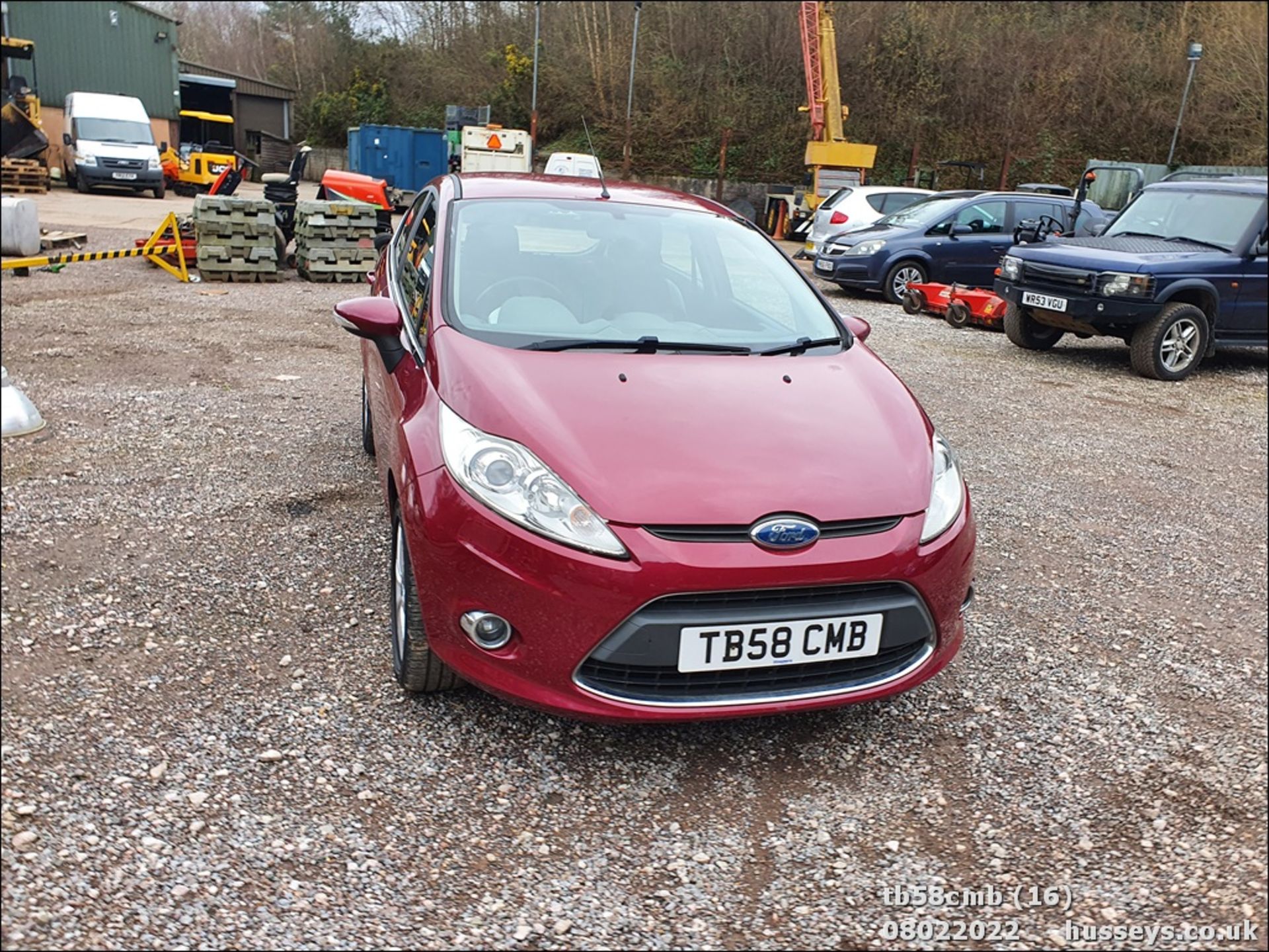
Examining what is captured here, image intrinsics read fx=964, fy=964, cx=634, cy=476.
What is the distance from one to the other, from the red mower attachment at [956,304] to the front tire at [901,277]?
53 centimetres

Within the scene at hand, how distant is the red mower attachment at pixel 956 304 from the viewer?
1034 cm

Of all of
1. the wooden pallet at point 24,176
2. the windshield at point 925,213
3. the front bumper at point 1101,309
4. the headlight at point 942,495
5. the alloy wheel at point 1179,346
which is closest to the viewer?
the headlight at point 942,495

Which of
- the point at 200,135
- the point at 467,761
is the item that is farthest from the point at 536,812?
the point at 200,135

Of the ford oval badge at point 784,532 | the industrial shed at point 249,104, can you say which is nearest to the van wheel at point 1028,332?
the ford oval badge at point 784,532

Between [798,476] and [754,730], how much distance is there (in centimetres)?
79

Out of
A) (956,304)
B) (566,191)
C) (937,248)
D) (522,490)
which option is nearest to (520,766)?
(522,490)

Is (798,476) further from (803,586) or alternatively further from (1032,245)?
(1032,245)

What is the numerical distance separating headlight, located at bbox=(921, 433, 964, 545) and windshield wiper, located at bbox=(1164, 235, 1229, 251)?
6417 millimetres

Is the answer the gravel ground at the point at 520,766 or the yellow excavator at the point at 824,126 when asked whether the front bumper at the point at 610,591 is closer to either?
the gravel ground at the point at 520,766

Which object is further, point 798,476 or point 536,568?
point 798,476

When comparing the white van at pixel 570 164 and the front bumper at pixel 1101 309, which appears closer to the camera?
the front bumper at pixel 1101 309

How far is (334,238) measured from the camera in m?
11.3

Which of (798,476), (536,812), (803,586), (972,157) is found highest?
(972,157)

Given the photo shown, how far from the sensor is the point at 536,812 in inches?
93.4
